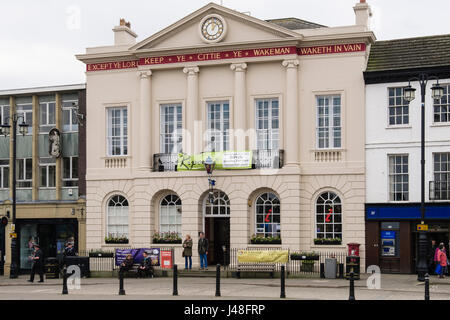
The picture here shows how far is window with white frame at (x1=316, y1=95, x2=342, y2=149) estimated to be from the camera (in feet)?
117

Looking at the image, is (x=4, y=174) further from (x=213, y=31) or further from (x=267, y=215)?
(x=267, y=215)

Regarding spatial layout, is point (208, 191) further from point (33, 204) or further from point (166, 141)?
point (33, 204)

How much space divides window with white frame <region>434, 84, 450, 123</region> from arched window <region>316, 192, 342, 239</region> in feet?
18.6

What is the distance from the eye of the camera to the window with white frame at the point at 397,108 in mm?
34562

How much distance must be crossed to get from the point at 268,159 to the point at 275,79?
12.1 feet

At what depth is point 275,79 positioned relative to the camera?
1432 inches

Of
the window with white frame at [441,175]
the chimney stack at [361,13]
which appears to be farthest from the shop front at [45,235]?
the window with white frame at [441,175]

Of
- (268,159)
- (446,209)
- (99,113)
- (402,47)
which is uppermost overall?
(402,47)

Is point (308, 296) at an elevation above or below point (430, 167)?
below

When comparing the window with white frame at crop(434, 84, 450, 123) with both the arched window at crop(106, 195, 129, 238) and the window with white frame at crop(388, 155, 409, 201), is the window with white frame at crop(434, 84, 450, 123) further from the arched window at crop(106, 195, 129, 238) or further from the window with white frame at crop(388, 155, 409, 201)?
the arched window at crop(106, 195, 129, 238)


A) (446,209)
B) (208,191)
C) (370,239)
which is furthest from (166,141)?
(446,209)

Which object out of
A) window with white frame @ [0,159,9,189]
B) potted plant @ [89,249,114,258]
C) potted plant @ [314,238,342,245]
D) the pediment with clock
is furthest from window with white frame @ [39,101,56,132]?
potted plant @ [314,238,342,245]

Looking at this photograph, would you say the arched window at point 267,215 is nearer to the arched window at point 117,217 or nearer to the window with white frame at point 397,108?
the window with white frame at point 397,108

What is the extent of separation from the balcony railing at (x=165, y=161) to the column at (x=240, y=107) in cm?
305
